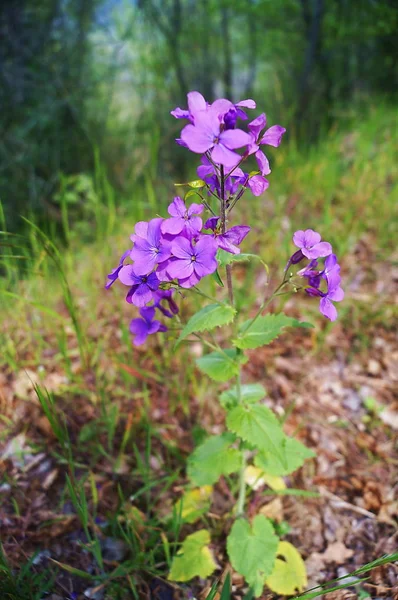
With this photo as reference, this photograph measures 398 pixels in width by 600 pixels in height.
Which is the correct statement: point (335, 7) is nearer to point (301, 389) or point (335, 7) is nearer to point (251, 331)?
point (301, 389)

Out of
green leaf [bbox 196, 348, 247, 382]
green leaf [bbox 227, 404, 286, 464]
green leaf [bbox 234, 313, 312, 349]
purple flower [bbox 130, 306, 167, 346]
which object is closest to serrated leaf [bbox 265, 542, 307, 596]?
green leaf [bbox 227, 404, 286, 464]

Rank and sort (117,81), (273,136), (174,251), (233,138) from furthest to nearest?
1. (117,81)
2. (273,136)
3. (174,251)
4. (233,138)

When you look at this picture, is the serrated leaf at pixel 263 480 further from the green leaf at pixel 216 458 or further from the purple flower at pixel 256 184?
the purple flower at pixel 256 184

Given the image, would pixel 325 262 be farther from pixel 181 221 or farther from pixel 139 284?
pixel 139 284

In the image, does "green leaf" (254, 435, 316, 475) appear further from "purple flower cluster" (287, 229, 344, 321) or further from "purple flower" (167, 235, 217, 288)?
"purple flower" (167, 235, 217, 288)

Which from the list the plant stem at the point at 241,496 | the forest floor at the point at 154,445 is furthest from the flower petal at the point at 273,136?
the plant stem at the point at 241,496

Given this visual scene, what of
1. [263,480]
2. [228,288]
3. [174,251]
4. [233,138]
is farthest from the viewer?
[263,480]

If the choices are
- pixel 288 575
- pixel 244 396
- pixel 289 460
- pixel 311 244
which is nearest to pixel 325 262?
pixel 311 244
